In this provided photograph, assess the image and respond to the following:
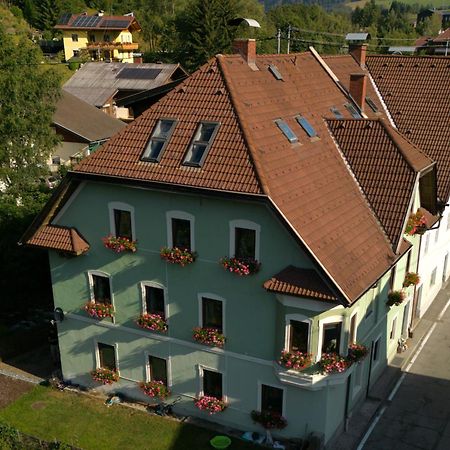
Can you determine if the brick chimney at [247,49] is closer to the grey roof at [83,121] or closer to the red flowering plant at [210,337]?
the red flowering plant at [210,337]

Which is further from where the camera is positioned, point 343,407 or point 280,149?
point 343,407

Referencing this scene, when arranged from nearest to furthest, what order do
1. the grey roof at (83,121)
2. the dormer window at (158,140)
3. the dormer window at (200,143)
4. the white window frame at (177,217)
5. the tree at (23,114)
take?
1. the dormer window at (200,143)
2. the white window frame at (177,217)
3. the dormer window at (158,140)
4. the tree at (23,114)
5. the grey roof at (83,121)

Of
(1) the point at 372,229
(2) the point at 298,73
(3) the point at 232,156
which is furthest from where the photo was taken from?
(2) the point at 298,73

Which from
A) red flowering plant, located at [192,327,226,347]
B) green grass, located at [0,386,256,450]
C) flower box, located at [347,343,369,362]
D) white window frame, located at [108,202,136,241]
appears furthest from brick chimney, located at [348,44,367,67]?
green grass, located at [0,386,256,450]

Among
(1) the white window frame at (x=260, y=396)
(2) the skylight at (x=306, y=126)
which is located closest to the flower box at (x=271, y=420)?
(1) the white window frame at (x=260, y=396)

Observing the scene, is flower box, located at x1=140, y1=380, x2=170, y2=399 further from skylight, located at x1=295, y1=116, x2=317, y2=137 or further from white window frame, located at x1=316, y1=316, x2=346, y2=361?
skylight, located at x1=295, y1=116, x2=317, y2=137

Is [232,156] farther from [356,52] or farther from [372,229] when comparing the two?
[356,52]

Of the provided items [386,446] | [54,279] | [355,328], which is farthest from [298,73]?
[386,446]
